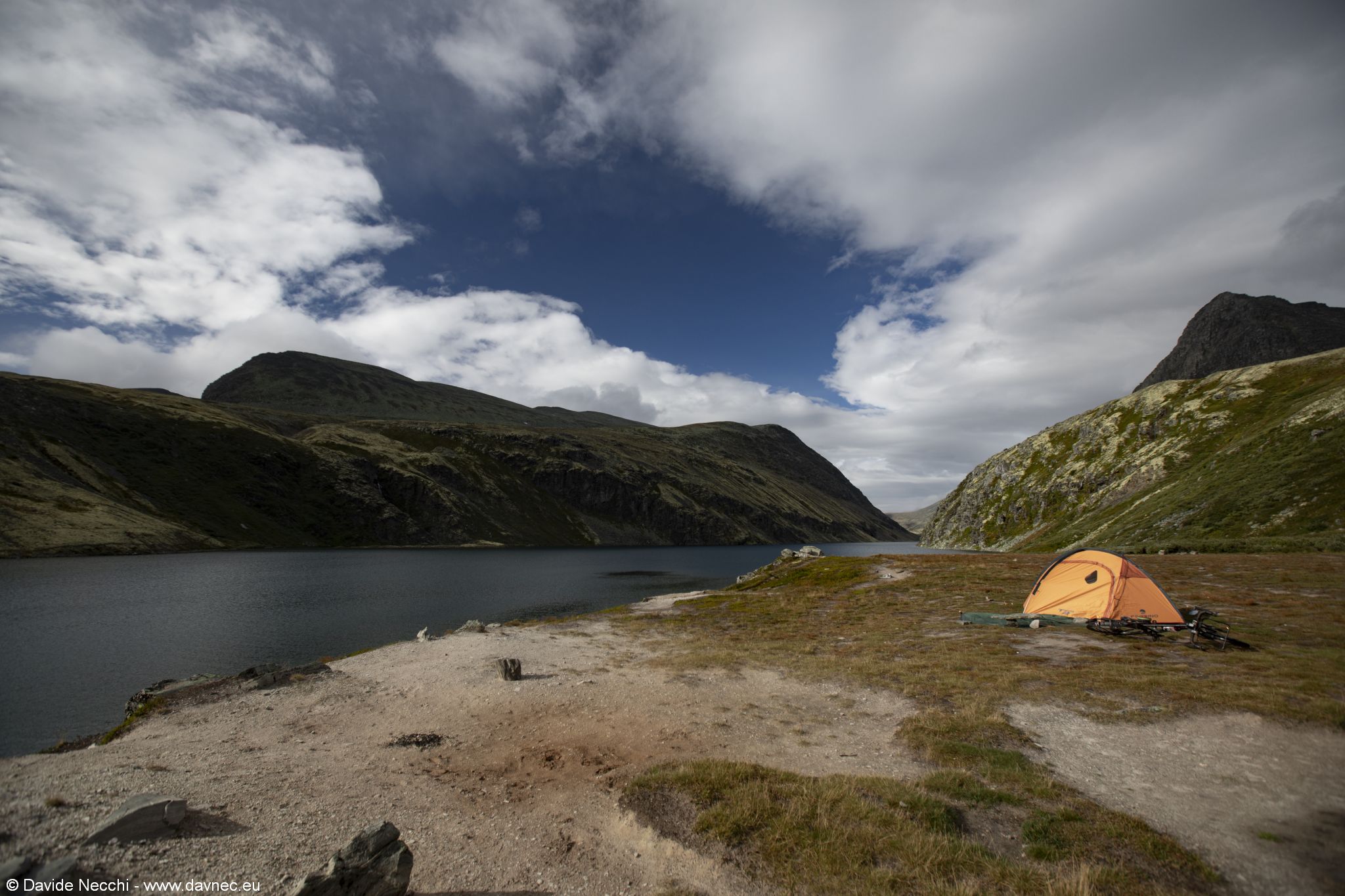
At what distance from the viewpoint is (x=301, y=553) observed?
433 feet

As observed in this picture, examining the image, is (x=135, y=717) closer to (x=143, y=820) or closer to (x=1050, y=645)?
(x=143, y=820)

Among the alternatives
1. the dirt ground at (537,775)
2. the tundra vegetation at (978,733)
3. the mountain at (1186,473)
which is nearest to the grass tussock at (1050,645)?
the tundra vegetation at (978,733)

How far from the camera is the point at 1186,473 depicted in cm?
10444

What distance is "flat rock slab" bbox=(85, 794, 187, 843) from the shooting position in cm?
894

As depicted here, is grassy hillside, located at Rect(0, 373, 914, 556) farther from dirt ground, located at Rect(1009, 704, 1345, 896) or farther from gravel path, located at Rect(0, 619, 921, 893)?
dirt ground, located at Rect(1009, 704, 1345, 896)

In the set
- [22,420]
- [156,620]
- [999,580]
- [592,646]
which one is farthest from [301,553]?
[999,580]

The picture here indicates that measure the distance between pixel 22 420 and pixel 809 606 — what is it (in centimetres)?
19144

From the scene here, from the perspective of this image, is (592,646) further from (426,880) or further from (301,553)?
(301,553)

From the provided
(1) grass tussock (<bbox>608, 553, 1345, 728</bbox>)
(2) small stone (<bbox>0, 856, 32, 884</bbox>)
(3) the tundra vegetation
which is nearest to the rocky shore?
(2) small stone (<bbox>0, 856, 32, 884</bbox>)

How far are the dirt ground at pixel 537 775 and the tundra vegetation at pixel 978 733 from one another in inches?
34.3

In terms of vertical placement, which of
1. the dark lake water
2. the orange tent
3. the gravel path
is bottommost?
the dark lake water

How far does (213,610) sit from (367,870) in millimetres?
62609

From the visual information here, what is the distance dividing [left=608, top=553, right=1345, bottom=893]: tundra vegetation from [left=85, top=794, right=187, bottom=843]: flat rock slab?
27.9ft

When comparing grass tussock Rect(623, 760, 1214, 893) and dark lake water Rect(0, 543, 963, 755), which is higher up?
grass tussock Rect(623, 760, 1214, 893)
